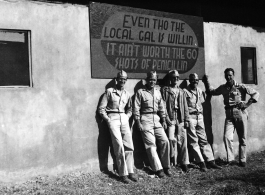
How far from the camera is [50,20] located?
670cm

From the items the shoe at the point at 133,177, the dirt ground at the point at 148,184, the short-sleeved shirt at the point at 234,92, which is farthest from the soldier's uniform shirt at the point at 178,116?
the shoe at the point at 133,177

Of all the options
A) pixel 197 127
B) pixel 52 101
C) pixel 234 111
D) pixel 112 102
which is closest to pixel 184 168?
pixel 197 127

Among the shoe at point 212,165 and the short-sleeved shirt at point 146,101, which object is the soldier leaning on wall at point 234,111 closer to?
the shoe at point 212,165

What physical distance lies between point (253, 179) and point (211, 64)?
3.25 meters

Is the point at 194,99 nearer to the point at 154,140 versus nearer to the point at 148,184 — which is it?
the point at 154,140

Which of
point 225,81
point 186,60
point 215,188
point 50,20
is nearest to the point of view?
point 215,188

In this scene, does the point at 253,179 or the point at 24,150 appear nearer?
the point at 24,150

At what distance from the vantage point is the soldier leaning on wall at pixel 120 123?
271 inches

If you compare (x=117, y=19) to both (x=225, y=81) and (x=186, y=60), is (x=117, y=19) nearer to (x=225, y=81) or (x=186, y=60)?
(x=186, y=60)

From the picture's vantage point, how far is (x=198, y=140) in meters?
8.18

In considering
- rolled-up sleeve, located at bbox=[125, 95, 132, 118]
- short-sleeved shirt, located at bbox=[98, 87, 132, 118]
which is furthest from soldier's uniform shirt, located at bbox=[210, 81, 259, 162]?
short-sleeved shirt, located at bbox=[98, 87, 132, 118]

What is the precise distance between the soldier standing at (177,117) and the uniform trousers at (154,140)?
318 millimetres

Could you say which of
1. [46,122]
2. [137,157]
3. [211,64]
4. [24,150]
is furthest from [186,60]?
[24,150]

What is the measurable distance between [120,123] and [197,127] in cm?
208
